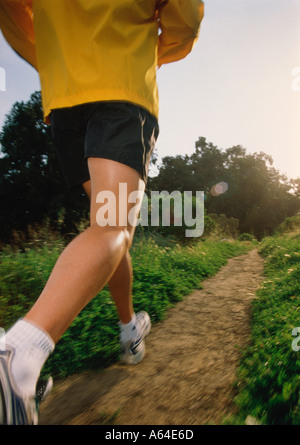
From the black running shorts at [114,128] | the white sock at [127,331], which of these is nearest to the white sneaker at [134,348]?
the white sock at [127,331]

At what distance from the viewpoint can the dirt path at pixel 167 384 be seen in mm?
1219

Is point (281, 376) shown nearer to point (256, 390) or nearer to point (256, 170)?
point (256, 390)

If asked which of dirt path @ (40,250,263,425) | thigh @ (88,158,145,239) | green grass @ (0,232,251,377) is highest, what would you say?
thigh @ (88,158,145,239)

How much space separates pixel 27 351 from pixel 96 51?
3.38 ft

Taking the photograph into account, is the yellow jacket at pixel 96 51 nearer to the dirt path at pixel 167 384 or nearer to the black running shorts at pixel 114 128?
the black running shorts at pixel 114 128

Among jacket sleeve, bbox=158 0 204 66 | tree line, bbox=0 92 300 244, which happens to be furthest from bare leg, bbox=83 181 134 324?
tree line, bbox=0 92 300 244

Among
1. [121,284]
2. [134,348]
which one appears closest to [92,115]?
[121,284]

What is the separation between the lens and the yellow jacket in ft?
3.56

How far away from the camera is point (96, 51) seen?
1.09 m

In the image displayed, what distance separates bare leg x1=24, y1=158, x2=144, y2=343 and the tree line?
13.2 m

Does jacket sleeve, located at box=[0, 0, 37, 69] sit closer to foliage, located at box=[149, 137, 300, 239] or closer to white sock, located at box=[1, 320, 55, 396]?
white sock, located at box=[1, 320, 55, 396]

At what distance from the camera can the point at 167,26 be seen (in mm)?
1354

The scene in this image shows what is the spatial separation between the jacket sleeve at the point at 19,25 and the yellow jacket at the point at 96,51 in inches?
9.0

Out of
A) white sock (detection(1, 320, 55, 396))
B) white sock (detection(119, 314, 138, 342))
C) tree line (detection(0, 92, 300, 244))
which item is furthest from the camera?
tree line (detection(0, 92, 300, 244))
